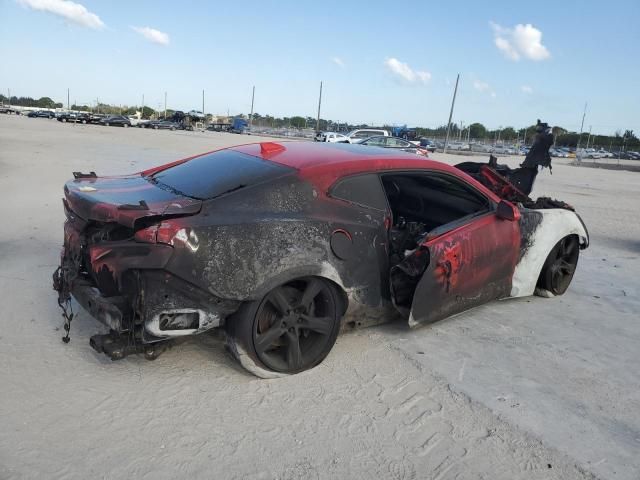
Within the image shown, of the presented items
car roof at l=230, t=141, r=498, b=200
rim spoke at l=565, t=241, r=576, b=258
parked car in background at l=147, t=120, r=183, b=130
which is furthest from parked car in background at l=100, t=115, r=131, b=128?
rim spoke at l=565, t=241, r=576, b=258

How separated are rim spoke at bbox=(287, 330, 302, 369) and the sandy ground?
0.36ft

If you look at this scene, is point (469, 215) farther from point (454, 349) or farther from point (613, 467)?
point (613, 467)

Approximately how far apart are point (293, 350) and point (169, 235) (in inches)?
45.0

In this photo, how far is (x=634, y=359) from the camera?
159 inches

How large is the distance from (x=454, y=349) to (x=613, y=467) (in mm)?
1443

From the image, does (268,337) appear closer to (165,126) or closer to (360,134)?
(360,134)

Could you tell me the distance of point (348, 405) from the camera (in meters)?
3.19

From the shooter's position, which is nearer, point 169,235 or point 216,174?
point 169,235

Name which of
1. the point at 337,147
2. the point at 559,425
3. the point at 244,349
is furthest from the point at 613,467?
the point at 337,147

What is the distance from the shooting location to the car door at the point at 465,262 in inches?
154

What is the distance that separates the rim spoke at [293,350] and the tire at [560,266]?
2.92 m

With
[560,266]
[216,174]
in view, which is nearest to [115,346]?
[216,174]

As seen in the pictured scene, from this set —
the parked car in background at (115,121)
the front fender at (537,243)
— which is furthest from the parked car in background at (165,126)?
the front fender at (537,243)

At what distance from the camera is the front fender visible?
482cm
